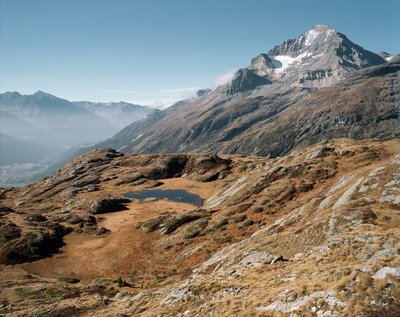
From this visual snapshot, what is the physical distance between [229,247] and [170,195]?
237ft

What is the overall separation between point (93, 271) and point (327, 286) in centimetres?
5331

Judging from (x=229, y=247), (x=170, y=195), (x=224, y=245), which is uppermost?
(x=229, y=247)

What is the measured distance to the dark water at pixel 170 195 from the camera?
385 feet

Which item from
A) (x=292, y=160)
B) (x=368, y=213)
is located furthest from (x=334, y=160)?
(x=368, y=213)

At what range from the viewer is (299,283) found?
2659 cm

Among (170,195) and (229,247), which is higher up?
(229,247)

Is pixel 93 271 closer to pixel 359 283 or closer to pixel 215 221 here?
pixel 215 221

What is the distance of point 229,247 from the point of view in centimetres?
5694

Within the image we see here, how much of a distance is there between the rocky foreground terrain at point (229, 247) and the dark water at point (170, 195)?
339cm

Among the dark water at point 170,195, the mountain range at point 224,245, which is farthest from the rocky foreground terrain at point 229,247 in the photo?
the dark water at point 170,195

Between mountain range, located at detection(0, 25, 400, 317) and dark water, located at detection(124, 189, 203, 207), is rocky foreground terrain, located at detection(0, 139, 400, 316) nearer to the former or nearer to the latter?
mountain range, located at detection(0, 25, 400, 317)

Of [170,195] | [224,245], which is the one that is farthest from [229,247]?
[170,195]

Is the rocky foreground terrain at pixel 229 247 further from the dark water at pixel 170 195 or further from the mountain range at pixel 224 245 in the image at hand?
the dark water at pixel 170 195

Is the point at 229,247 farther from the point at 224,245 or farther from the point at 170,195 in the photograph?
the point at 170,195
